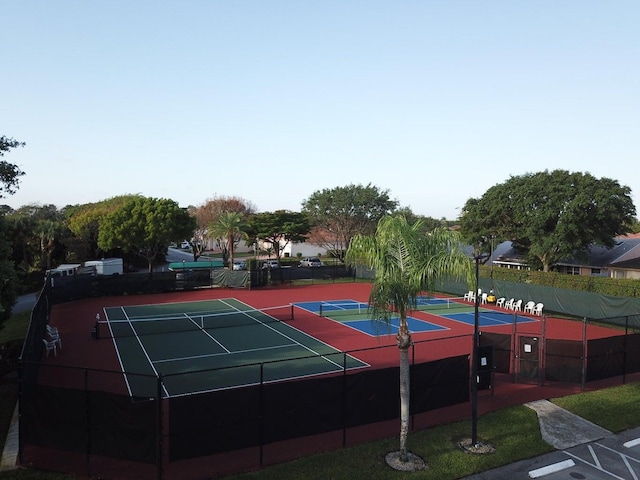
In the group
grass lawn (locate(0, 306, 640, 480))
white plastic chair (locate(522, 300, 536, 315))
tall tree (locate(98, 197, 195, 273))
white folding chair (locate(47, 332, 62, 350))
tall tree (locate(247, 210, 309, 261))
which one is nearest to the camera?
grass lawn (locate(0, 306, 640, 480))

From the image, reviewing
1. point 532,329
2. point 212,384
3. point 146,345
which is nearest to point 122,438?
point 212,384

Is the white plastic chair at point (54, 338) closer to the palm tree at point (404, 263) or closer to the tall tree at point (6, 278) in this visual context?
the tall tree at point (6, 278)

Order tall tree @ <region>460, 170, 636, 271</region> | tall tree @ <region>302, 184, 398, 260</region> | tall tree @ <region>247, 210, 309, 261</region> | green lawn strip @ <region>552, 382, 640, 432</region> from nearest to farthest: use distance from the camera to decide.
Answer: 1. green lawn strip @ <region>552, 382, 640, 432</region>
2. tall tree @ <region>460, 170, 636, 271</region>
3. tall tree @ <region>247, 210, 309, 261</region>
4. tall tree @ <region>302, 184, 398, 260</region>

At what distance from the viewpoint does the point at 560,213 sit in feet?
128

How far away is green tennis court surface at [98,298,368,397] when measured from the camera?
16406 millimetres

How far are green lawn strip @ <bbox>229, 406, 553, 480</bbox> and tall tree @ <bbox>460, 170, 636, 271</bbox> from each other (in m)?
29.4

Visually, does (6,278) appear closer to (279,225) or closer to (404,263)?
(404,263)

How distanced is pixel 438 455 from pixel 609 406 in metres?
6.94

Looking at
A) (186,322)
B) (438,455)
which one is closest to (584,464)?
(438,455)

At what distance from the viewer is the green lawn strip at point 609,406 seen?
13000 millimetres

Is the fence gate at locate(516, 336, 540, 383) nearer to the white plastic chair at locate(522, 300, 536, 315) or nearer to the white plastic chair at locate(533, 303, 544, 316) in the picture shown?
the white plastic chair at locate(533, 303, 544, 316)

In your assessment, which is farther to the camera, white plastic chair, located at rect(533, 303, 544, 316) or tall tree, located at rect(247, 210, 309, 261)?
tall tree, located at rect(247, 210, 309, 261)

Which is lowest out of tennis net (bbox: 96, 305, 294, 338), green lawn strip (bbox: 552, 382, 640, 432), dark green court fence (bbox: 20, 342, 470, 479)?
green lawn strip (bbox: 552, 382, 640, 432)

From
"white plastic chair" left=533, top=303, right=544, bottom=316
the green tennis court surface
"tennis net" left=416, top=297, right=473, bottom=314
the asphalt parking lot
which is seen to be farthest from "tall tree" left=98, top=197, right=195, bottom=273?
the asphalt parking lot
